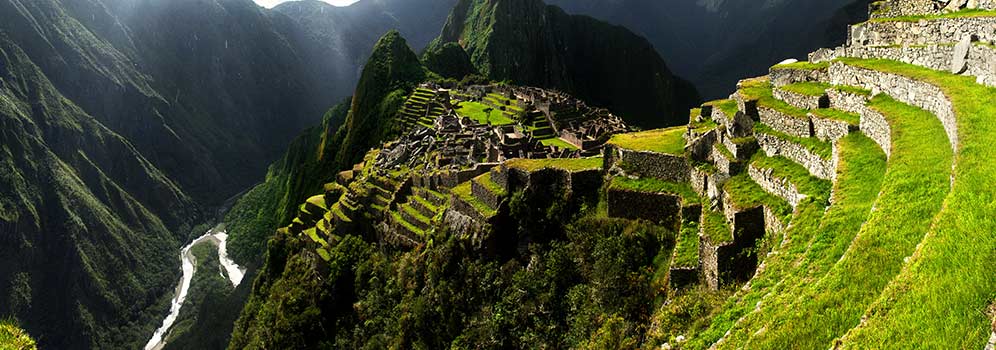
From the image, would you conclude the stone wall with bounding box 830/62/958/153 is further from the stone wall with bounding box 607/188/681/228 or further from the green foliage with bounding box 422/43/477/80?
the green foliage with bounding box 422/43/477/80

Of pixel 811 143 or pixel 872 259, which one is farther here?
pixel 811 143

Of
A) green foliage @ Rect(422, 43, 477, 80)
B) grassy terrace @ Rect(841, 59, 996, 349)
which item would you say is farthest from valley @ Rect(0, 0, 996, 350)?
green foliage @ Rect(422, 43, 477, 80)

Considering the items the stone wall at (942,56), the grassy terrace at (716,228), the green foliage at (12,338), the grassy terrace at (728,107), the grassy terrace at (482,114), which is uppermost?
the stone wall at (942,56)

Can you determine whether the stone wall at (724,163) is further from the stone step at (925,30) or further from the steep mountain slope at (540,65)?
the steep mountain slope at (540,65)

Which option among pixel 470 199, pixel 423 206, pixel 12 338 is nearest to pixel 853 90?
pixel 470 199

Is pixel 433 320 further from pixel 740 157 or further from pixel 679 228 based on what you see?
pixel 740 157

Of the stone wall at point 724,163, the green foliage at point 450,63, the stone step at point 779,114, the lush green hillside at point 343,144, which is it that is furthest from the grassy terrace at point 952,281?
the green foliage at point 450,63

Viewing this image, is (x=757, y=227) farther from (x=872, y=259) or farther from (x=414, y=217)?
(x=414, y=217)
